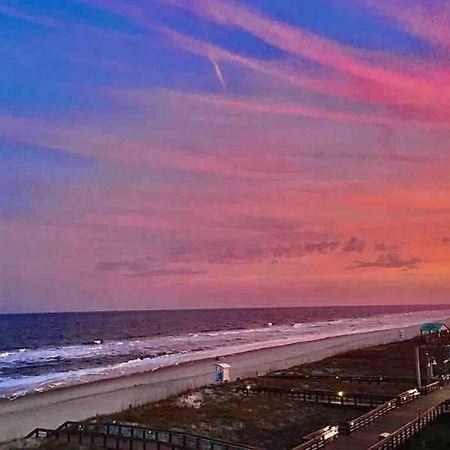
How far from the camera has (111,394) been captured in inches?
1845

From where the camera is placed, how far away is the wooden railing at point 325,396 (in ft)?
111

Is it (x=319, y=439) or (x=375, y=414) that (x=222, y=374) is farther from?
(x=319, y=439)

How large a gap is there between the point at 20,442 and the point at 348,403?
59.5ft

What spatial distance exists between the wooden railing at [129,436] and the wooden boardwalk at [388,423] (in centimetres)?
396

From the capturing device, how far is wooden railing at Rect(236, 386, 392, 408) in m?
33.9

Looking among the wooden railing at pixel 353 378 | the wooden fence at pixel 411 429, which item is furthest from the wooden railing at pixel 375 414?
the wooden railing at pixel 353 378

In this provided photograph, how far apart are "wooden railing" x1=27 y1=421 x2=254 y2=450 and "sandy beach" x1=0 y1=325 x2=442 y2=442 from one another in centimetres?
760

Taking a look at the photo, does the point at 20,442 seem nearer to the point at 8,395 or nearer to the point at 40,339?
the point at 8,395

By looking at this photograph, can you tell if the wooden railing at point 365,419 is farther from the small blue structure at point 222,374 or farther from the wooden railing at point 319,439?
the small blue structure at point 222,374

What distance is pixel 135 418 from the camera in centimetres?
3164

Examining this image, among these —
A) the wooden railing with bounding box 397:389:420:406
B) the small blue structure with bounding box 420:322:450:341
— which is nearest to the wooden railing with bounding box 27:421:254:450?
the wooden railing with bounding box 397:389:420:406

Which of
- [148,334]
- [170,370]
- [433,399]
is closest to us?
[433,399]

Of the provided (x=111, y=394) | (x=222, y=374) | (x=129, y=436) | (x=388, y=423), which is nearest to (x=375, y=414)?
(x=388, y=423)

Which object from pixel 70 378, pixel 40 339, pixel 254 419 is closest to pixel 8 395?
pixel 70 378
